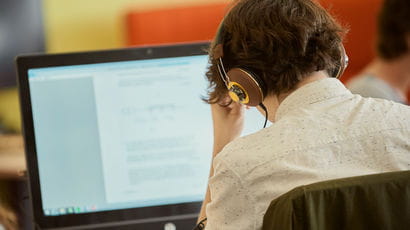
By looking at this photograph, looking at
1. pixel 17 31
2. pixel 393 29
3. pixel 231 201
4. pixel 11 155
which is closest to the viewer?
pixel 231 201

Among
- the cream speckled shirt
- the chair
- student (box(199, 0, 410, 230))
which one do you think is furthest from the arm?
the chair

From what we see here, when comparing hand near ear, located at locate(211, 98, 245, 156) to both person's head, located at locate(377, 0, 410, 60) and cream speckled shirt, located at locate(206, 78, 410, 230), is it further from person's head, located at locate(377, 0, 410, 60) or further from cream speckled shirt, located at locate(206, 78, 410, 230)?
person's head, located at locate(377, 0, 410, 60)

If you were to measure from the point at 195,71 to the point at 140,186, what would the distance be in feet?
0.85

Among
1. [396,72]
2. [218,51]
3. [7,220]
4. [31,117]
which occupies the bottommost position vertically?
[7,220]

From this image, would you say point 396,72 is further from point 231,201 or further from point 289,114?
point 231,201

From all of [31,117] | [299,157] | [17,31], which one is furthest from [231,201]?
[17,31]

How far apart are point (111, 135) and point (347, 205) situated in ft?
2.02

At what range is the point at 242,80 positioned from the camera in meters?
1.15

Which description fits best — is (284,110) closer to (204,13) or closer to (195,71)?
(195,71)

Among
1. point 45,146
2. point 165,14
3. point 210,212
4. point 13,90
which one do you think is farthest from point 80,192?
point 13,90

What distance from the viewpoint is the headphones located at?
1.14 m

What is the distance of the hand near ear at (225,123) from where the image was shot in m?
1.36

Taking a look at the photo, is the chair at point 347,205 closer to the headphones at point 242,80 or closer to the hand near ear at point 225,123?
the headphones at point 242,80

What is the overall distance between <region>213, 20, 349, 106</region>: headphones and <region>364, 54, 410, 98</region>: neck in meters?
1.23
